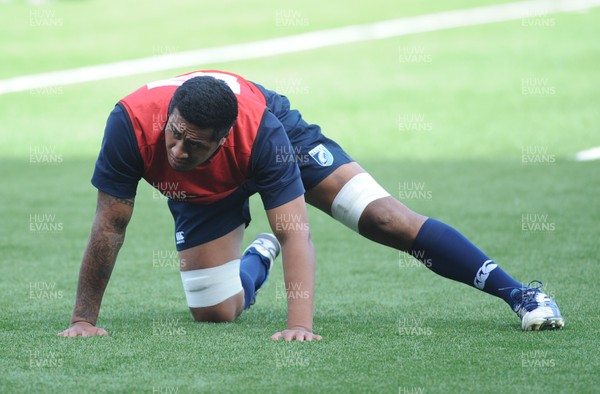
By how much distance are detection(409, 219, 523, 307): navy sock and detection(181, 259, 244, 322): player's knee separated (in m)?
1.04

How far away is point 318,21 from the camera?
23281 millimetres

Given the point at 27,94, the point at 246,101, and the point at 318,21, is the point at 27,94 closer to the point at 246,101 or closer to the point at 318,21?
the point at 318,21

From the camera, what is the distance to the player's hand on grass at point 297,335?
473cm

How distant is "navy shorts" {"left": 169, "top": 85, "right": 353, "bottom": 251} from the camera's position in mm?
5320

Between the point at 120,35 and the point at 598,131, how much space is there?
441 inches

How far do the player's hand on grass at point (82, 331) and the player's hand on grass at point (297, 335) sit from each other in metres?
0.84

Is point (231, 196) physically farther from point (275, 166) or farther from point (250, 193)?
point (275, 166)

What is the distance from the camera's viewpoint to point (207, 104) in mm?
4375

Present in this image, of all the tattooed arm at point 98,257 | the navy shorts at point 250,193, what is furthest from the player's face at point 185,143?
the navy shorts at point 250,193

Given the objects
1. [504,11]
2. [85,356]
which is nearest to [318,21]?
[504,11]

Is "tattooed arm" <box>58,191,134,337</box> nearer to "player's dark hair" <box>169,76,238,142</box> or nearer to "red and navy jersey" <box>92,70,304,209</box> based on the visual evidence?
"red and navy jersey" <box>92,70,304,209</box>

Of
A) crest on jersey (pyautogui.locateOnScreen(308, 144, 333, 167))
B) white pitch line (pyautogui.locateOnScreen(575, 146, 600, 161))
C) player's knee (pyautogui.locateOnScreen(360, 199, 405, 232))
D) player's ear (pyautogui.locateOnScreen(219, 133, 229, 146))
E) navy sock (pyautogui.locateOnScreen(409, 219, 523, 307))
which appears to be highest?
player's ear (pyautogui.locateOnScreen(219, 133, 229, 146))

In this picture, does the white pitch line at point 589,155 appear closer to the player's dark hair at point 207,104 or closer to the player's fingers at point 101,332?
the player's fingers at point 101,332

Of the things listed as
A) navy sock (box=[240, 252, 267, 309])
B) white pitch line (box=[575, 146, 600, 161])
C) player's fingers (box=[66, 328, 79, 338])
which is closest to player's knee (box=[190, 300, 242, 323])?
navy sock (box=[240, 252, 267, 309])
